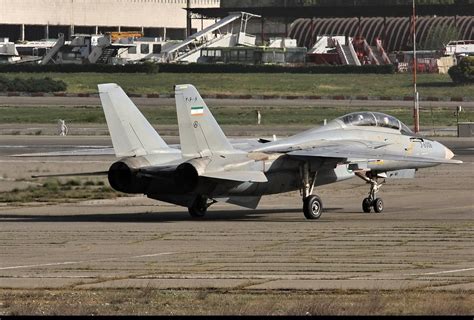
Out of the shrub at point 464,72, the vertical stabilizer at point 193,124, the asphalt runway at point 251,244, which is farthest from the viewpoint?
the shrub at point 464,72

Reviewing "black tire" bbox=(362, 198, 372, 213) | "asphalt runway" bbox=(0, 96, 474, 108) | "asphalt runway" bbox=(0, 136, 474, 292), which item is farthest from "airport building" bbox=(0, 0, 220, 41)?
"black tire" bbox=(362, 198, 372, 213)

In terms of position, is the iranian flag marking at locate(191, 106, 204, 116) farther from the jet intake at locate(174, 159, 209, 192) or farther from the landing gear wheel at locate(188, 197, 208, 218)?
the landing gear wheel at locate(188, 197, 208, 218)

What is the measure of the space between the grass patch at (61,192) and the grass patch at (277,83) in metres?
67.0

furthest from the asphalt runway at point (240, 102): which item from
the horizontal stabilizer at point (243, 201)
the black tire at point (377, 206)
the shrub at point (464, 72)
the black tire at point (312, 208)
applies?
the horizontal stabilizer at point (243, 201)

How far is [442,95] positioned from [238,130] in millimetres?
41089

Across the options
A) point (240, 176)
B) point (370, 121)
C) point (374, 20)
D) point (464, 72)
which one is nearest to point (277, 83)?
point (464, 72)

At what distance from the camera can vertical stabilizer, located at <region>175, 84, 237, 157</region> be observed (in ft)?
109

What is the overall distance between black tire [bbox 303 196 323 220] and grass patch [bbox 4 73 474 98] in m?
76.5

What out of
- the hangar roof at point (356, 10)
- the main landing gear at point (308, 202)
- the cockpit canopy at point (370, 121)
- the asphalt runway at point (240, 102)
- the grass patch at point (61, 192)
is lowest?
the asphalt runway at point (240, 102)

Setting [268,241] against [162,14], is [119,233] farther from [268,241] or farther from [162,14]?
[162,14]

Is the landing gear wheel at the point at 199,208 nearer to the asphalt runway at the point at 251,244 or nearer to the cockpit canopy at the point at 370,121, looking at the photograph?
the asphalt runway at the point at 251,244

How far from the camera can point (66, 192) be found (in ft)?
146

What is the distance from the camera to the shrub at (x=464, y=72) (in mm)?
118875

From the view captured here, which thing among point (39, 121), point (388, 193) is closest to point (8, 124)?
point (39, 121)
